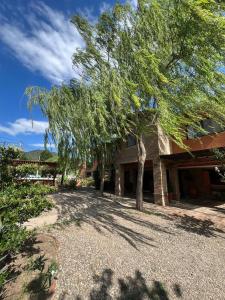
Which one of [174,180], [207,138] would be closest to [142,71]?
[207,138]

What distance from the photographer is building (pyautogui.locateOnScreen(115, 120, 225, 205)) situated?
13.0 metres

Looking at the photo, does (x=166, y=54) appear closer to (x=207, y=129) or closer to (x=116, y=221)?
(x=207, y=129)

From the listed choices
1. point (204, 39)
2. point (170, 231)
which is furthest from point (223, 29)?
point (170, 231)

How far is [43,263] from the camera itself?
5832 mm

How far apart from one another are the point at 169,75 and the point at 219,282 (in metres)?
8.64

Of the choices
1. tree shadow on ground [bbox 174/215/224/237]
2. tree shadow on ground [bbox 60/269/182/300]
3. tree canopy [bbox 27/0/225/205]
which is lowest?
tree shadow on ground [bbox 60/269/182/300]

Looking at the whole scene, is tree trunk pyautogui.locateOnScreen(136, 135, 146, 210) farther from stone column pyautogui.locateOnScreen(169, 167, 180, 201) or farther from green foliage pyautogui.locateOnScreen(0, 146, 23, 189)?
green foliage pyautogui.locateOnScreen(0, 146, 23, 189)

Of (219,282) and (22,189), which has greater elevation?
(22,189)

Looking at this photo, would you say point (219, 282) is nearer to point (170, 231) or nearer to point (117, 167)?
point (170, 231)

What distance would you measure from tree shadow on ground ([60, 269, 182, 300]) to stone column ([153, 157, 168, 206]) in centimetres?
892

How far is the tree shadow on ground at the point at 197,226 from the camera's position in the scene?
903 cm

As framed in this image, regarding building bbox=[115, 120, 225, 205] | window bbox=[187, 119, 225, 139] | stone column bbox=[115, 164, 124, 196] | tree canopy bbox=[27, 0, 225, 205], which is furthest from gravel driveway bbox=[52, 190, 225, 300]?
stone column bbox=[115, 164, 124, 196]

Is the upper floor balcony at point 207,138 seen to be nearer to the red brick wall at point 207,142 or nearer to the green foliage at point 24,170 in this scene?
the red brick wall at point 207,142

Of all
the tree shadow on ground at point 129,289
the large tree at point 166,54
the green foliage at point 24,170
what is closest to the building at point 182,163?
the large tree at point 166,54
